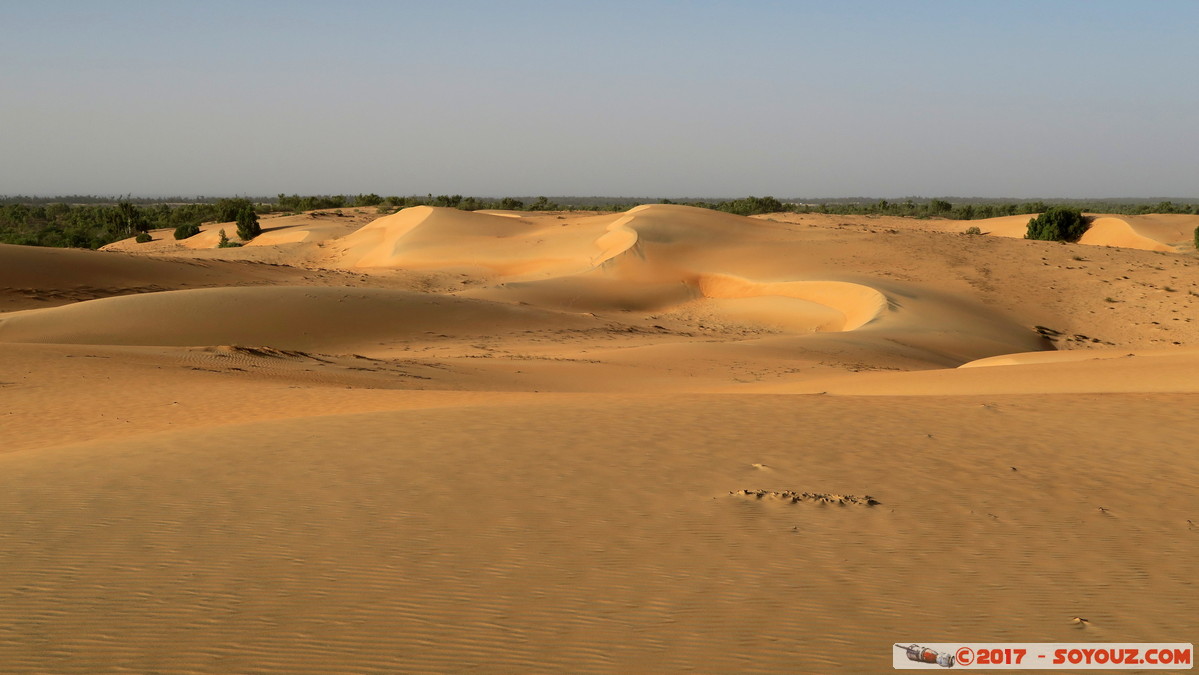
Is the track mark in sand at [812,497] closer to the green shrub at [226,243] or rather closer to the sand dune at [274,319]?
the sand dune at [274,319]

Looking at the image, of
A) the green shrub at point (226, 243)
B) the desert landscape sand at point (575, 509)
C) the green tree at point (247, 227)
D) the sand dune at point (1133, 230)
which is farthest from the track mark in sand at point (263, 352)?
the sand dune at point (1133, 230)

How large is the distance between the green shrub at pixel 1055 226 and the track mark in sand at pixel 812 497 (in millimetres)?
47641

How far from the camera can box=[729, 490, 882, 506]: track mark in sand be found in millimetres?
7727

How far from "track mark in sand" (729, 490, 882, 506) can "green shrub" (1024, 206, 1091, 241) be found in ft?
156

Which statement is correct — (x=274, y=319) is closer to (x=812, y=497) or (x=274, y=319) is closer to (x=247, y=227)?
(x=812, y=497)

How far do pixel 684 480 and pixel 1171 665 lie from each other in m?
4.17

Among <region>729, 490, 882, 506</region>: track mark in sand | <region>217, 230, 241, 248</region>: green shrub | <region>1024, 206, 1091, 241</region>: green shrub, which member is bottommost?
<region>729, 490, 882, 506</region>: track mark in sand

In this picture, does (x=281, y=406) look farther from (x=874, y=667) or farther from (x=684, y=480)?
(x=874, y=667)

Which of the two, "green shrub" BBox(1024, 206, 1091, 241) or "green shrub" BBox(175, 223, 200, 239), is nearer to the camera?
"green shrub" BBox(1024, 206, 1091, 241)

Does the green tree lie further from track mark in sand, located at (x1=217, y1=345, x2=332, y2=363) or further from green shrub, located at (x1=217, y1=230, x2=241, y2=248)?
track mark in sand, located at (x1=217, y1=345, x2=332, y2=363)

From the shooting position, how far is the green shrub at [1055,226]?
5081 centimetres

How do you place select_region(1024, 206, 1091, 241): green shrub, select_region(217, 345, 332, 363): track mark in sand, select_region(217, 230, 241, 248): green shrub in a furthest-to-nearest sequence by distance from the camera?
select_region(217, 230, 241, 248): green shrub
select_region(1024, 206, 1091, 241): green shrub
select_region(217, 345, 332, 363): track mark in sand

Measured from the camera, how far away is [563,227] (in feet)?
162

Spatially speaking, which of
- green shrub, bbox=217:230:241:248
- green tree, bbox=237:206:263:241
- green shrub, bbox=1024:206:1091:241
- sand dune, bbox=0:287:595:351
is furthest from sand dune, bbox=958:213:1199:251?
green shrub, bbox=217:230:241:248
